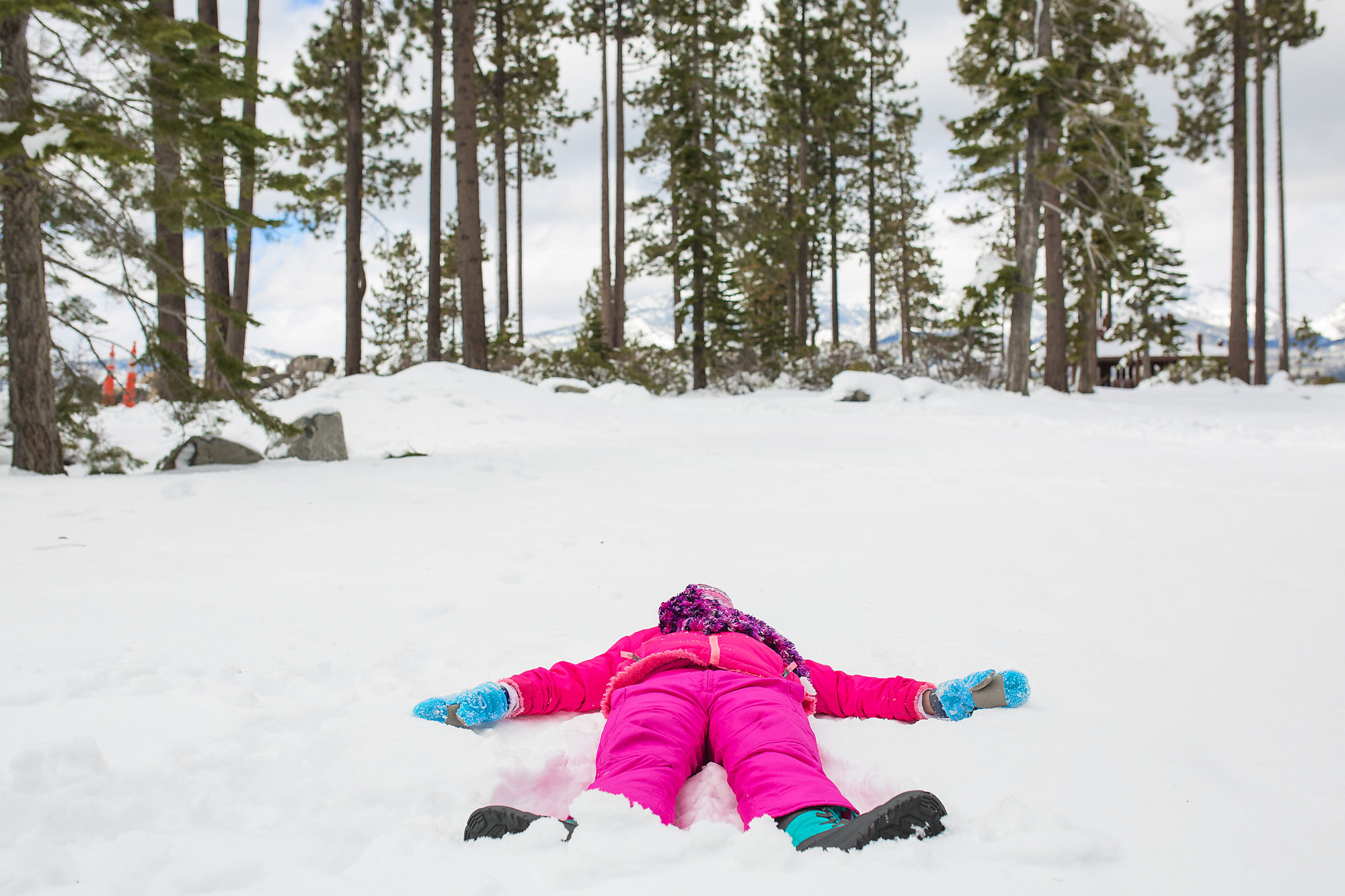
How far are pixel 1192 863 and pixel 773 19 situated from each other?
22.6 m

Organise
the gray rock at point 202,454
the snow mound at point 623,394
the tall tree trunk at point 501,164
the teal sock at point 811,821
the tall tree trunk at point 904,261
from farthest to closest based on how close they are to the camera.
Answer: the tall tree trunk at point 904,261 → the tall tree trunk at point 501,164 → the snow mound at point 623,394 → the gray rock at point 202,454 → the teal sock at point 811,821

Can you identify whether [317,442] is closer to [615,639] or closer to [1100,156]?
[615,639]

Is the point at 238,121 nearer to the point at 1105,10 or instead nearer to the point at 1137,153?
the point at 1105,10

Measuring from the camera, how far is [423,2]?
1364 centimetres

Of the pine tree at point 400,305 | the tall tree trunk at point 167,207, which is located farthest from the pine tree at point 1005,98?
the pine tree at point 400,305

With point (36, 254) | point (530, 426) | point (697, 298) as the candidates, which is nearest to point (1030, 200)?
point (697, 298)

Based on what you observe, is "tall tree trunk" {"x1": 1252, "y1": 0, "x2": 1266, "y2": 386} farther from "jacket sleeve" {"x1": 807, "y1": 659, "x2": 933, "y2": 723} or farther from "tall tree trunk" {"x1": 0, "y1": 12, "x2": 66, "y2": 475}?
"tall tree trunk" {"x1": 0, "y1": 12, "x2": 66, "y2": 475}

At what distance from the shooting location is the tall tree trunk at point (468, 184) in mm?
10836

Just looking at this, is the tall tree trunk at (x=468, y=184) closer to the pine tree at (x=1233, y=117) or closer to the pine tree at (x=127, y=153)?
the pine tree at (x=127, y=153)

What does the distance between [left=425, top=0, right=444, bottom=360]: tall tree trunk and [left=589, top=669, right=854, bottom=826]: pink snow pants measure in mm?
12905

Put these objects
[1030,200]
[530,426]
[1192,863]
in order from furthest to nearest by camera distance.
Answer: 1. [1030,200]
2. [530,426]
3. [1192,863]

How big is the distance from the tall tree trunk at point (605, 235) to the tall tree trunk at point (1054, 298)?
9.72 metres

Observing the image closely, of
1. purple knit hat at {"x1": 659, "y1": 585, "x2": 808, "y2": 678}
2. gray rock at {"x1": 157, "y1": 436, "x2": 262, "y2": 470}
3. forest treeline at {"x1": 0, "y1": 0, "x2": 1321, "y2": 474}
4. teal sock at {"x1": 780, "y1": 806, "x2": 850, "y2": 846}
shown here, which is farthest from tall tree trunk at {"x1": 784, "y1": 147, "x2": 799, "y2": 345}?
teal sock at {"x1": 780, "y1": 806, "x2": 850, "y2": 846}

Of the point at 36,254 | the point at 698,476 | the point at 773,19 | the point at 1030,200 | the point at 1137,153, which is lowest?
the point at 698,476
